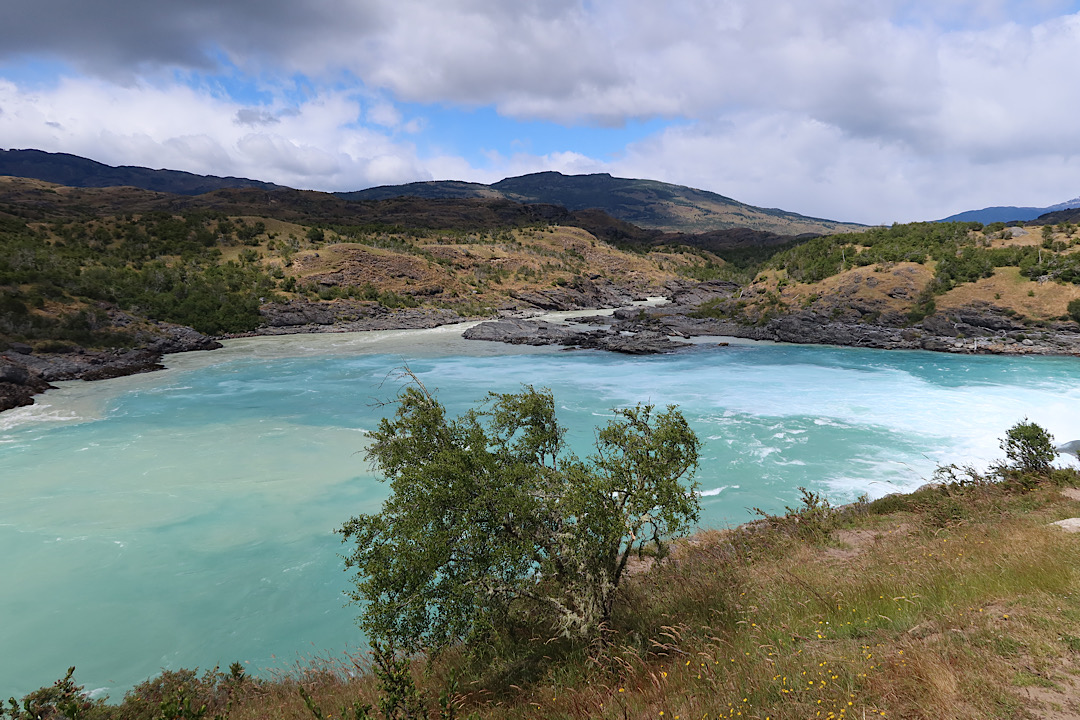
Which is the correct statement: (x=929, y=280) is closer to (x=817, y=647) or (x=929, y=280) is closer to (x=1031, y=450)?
(x=1031, y=450)

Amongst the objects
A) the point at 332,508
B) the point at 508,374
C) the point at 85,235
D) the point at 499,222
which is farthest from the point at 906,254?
the point at 499,222

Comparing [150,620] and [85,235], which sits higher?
[85,235]

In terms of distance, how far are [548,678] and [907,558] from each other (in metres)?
6.11

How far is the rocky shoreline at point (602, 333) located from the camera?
31.9 meters

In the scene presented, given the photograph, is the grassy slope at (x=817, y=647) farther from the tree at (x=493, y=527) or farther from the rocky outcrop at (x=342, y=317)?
the rocky outcrop at (x=342, y=317)

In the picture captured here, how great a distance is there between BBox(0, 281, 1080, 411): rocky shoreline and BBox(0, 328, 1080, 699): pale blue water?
7.37ft

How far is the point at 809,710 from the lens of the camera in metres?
4.22

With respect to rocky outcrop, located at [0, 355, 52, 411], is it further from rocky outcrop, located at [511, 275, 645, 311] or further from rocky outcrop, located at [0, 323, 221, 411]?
rocky outcrop, located at [511, 275, 645, 311]

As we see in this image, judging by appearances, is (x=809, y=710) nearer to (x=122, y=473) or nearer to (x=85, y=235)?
(x=122, y=473)

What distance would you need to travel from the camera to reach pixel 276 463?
19.4 meters

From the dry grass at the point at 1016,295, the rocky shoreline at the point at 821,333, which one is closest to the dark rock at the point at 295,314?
the rocky shoreline at the point at 821,333

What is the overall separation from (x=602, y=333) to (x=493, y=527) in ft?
147

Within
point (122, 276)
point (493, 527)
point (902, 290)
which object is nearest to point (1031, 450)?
point (493, 527)

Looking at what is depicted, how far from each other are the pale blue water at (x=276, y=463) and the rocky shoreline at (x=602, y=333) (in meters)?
2.25
